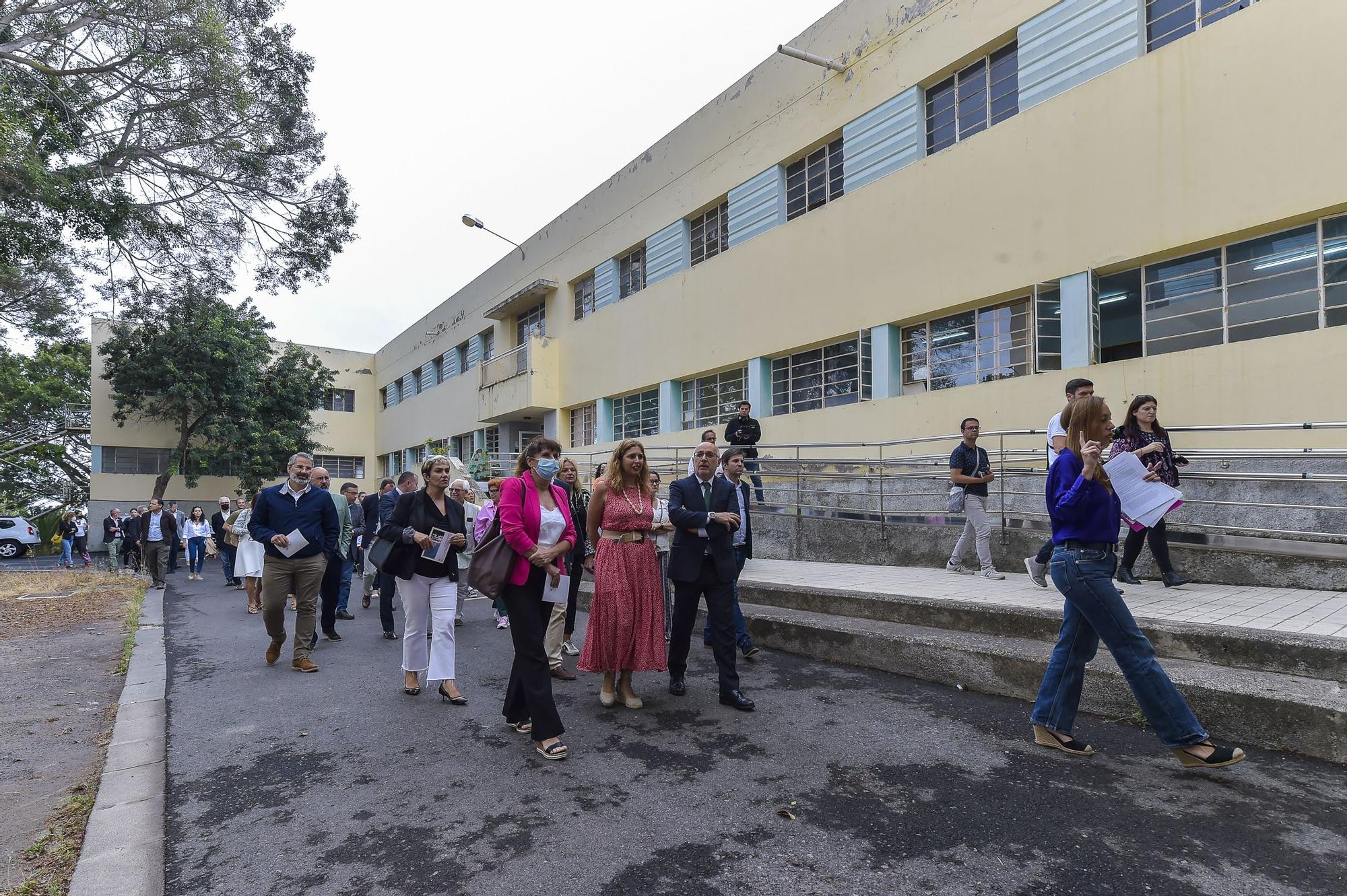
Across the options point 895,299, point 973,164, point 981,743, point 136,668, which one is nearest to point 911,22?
point 973,164

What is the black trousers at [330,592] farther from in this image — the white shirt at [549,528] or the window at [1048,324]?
the window at [1048,324]

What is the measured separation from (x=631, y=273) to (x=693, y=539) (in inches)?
594

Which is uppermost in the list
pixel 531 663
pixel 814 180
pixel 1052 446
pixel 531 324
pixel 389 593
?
pixel 814 180

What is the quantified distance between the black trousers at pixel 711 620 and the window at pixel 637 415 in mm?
12317

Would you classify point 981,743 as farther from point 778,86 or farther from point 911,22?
point 778,86

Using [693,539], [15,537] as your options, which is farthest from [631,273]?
[15,537]

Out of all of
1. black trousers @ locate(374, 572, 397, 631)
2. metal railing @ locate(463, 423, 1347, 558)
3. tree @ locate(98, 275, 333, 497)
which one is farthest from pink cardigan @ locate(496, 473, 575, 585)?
tree @ locate(98, 275, 333, 497)

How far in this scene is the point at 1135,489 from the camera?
3.98 metres

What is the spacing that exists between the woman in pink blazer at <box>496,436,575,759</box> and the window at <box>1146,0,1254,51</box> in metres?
9.30

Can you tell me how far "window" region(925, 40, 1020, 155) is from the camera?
10.9 meters

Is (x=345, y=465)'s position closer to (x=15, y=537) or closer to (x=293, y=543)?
(x=15, y=537)

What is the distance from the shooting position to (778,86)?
47.6 feet

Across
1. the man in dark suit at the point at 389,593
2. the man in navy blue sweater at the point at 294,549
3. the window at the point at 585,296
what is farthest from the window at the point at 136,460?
the man in navy blue sweater at the point at 294,549

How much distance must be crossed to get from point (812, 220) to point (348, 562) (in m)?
9.45
